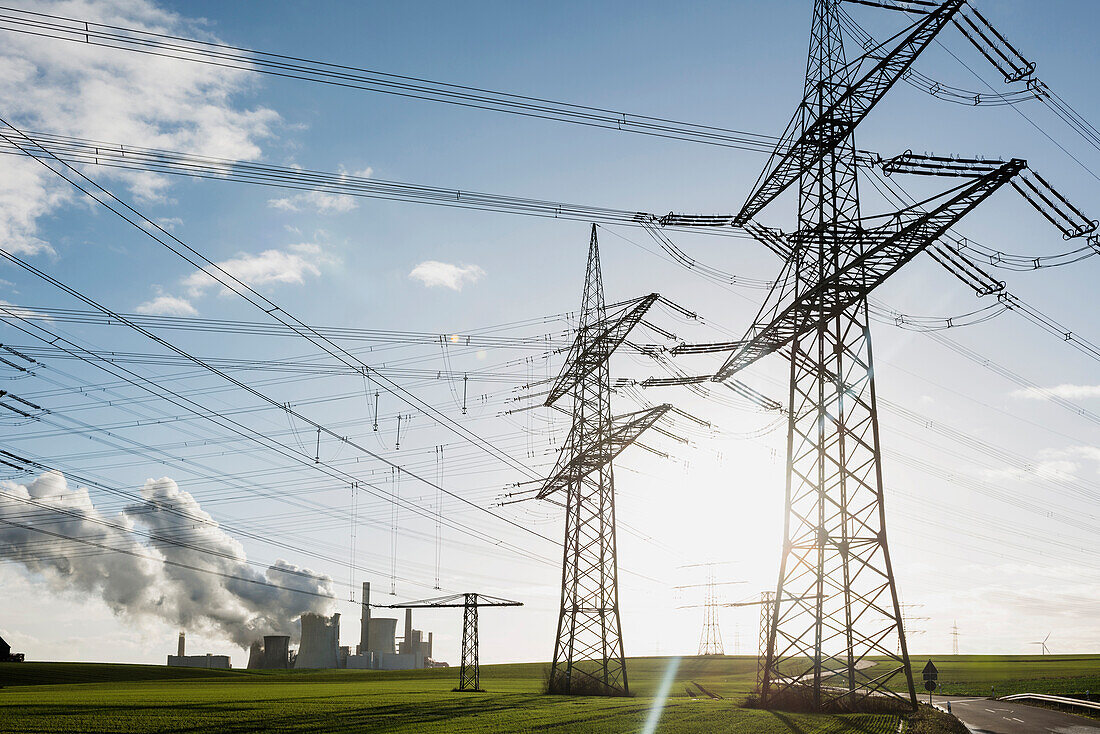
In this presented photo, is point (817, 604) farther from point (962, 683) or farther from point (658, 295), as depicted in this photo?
point (962, 683)

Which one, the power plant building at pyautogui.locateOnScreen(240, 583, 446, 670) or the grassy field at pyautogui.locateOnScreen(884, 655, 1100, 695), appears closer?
the grassy field at pyautogui.locateOnScreen(884, 655, 1100, 695)

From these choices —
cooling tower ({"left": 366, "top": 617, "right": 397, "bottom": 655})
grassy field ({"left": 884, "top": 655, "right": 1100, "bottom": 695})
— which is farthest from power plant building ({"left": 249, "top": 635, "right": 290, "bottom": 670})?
grassy field ({"left": 884, "top": 655, "right": 1100, "bottom": 695})

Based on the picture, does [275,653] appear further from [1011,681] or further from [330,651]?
[1011,681]

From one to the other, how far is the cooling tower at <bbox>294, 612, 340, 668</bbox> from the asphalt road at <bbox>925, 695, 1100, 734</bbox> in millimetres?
132533

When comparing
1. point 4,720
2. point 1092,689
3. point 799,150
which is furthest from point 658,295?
point 1092,689

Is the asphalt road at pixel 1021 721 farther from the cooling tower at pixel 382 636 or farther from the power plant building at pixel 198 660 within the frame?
the power plant building at pixel 198 660

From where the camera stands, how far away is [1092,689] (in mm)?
71250

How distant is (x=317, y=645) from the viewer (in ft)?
513

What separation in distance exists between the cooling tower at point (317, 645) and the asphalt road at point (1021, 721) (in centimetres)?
13253

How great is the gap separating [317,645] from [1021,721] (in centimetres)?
14247

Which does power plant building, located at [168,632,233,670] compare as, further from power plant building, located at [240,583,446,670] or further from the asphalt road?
the asphalt road

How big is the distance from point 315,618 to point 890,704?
480 feet

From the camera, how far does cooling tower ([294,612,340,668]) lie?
511ft

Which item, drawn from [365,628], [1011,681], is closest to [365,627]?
[365,628]
